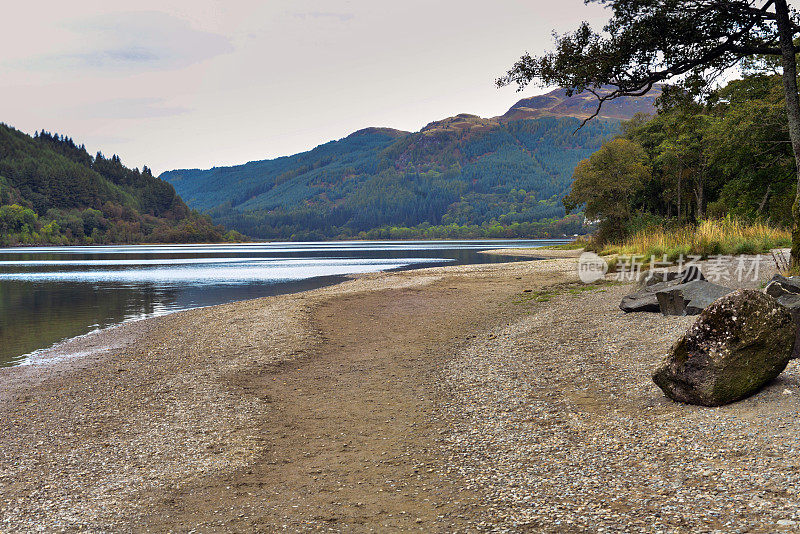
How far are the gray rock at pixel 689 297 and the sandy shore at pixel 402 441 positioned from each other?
1.92 ft

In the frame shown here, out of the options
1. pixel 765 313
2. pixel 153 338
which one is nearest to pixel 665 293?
pixel 765 313

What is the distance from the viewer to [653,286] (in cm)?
1730

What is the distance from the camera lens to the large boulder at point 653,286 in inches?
621

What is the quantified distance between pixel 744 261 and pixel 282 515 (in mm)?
19956

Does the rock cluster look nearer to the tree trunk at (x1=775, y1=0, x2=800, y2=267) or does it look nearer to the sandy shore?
the sandy shore

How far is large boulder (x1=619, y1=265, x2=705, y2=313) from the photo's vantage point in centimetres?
1577

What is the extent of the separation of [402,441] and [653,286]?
12088 millimetres

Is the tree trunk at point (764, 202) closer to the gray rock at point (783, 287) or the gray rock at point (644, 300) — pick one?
the gray rock at point (644, 300)

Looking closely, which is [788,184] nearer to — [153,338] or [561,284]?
[561,284]

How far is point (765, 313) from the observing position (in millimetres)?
7645

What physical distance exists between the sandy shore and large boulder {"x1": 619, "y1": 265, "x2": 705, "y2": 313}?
0.53 metres

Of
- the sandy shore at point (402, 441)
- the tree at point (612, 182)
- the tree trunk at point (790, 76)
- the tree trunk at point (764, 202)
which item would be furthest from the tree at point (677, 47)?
the tree at point (612, 182)

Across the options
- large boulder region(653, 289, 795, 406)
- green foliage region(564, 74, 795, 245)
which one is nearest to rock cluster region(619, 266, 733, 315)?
large boulder region(653, 289, 795, 406)

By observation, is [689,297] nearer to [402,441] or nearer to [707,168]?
[402,441]
